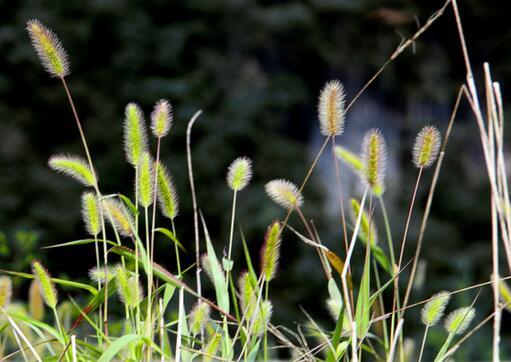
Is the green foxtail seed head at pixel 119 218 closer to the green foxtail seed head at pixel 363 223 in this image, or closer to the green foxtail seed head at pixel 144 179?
the green foxtail seed head at pixel 144 179

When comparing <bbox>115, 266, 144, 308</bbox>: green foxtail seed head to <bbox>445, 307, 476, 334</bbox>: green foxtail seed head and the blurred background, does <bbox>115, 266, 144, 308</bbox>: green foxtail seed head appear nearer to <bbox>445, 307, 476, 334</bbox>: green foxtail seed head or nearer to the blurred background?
<bbox>445, 307, 476, 334</bbox>: green foxtail seed head

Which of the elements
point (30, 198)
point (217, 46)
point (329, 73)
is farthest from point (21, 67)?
point (329, 73)

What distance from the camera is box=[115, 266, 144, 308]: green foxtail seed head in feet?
3.63

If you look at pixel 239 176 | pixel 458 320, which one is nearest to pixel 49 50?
pixel 239 176

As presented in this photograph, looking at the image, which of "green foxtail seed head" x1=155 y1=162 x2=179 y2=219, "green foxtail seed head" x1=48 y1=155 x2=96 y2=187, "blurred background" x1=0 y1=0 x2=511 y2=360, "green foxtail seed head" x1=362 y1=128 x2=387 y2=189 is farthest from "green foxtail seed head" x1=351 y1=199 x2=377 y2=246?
"blurred background" x1=0 y1=0 x2=511 y2=360

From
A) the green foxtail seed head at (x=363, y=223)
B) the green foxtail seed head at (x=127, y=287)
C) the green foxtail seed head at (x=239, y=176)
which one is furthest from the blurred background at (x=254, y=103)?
the green foxtail seed head at (x=127, y=287)

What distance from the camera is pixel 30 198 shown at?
25.4 ft

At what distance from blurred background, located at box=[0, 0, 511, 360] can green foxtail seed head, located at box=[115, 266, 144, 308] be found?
20.8 feet

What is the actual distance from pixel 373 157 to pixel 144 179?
286 mm

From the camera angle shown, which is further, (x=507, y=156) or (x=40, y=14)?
(x=507, y=156)

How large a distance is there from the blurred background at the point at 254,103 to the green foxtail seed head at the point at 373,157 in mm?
6275

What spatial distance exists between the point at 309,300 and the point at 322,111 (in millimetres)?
6316

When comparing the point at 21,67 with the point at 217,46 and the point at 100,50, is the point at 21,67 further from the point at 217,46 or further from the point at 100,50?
the point at 217,46

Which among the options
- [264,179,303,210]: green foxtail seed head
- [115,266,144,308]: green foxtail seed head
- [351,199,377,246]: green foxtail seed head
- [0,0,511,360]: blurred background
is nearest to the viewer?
[115,266,144,308]: green foxtail seed head
